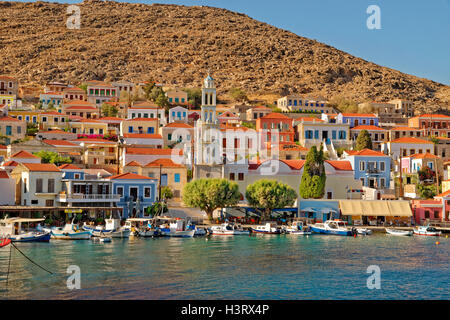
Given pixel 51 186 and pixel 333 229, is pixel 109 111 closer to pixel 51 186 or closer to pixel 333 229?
pixel 51 186

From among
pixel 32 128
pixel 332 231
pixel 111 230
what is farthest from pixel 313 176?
pixel 32 128

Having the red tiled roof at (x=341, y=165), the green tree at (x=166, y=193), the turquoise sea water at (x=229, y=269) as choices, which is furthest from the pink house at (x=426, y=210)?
the green tree at (x=166, y=193)

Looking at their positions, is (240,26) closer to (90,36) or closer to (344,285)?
(90,36)

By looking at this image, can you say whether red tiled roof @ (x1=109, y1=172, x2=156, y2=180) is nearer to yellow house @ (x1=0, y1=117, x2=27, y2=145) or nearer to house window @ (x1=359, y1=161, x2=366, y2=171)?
house window @ (x1=359, y1=161, x2=366, y2=171)

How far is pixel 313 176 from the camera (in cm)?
5841

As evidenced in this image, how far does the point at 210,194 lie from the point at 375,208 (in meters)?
17.4

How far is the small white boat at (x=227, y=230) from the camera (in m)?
48.6

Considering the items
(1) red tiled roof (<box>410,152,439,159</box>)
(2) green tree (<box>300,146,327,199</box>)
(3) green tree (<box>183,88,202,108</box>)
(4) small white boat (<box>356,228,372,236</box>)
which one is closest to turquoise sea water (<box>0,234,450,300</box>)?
(4) small white boat (<box>356,228,372,236</box>)

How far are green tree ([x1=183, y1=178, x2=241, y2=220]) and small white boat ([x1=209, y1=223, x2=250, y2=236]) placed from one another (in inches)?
137

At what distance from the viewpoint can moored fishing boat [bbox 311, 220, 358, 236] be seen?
51.1 meters

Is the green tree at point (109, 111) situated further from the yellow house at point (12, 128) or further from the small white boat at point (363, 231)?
the small white boat at point (363, 231)

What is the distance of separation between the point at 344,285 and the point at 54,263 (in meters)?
14.8
